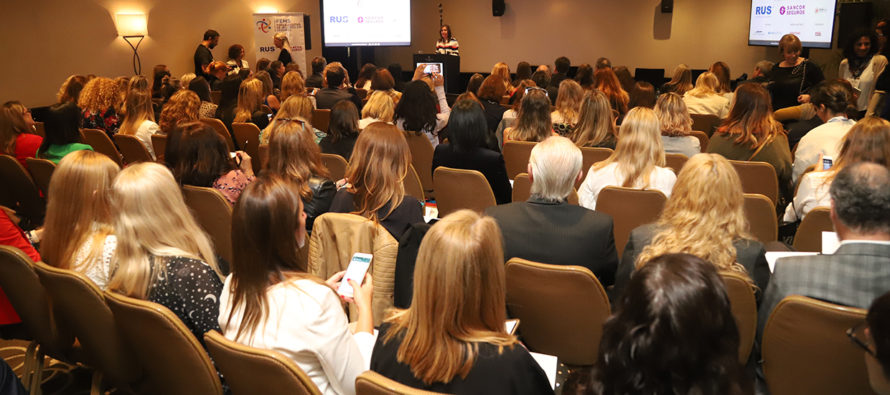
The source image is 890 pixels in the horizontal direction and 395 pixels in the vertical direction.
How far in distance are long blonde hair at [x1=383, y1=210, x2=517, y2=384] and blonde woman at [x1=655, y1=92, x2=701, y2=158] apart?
12.3ft

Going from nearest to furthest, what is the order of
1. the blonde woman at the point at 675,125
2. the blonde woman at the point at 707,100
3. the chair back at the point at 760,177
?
the chair back at the point at 760,177, the blonde woman at the point at 675,125, the blonde woman at the point at 707,100

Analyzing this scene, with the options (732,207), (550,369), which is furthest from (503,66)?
(550,369)

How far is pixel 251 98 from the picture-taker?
258 inches

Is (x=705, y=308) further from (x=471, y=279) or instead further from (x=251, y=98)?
(x=251, y=98)

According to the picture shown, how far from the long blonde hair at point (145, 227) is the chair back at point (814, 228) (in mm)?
2875

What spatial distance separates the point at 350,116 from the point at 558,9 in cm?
1049

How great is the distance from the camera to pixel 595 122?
514 centimetres

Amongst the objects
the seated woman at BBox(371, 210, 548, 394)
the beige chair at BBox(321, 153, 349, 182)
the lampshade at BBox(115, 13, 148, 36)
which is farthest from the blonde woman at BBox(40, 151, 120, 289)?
the lampshade at BBox(115, 13, 148, 36)

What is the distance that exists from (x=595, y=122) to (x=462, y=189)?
1.59 meters

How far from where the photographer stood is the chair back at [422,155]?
19.1 feet

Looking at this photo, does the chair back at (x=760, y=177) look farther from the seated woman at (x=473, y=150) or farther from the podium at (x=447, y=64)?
the podium at (x=447, y=64)

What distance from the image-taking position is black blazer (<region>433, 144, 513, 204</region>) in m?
4.34

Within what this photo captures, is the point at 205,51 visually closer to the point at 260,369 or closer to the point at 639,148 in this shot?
the point at 639,148

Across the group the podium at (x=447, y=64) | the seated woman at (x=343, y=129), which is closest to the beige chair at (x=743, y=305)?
the seated woman at (x=343, y=129)
